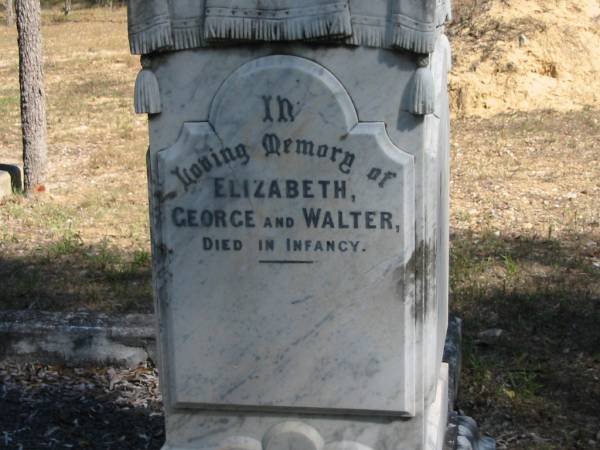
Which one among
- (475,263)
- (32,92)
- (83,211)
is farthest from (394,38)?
(32,92)

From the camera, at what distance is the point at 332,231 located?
10.1ft

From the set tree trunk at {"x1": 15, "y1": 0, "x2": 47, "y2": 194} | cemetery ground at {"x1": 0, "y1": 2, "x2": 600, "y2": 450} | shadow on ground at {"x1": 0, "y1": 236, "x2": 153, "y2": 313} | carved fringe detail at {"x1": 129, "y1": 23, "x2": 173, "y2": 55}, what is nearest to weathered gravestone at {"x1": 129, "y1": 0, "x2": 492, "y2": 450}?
carved fringe detail at {"x1": 129, "y1": 23, "x2": 173, "y2": 55}

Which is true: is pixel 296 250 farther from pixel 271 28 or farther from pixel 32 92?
pixel 32 92

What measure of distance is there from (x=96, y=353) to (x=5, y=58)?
1733 centimetres

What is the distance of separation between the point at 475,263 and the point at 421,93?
10.6ft

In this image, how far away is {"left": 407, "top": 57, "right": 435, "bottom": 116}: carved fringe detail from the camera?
294 centimetres

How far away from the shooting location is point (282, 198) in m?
3.10

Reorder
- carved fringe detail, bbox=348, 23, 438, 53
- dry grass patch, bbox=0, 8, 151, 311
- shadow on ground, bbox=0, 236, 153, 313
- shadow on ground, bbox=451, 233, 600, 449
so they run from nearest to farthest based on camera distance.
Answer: carved fringe detail, bbox=348, 23, 438, 53 → shadow on ground, bbox=451, 233, 600, 449 → shadow on ground, bbox=0, 236, 153, 313 → dry grass patch, bbox=0, 8, 151, 311

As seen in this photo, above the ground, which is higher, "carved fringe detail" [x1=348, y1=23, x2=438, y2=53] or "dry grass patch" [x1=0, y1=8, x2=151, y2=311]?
"carved fringe detail" [x1=348, y1=23, x2=438, y2=53]

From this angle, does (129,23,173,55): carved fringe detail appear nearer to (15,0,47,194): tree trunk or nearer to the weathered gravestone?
the weathered gravestone

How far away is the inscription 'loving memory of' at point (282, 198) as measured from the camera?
3.04 m

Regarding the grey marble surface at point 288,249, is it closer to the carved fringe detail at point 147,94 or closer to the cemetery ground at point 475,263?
the carved fringe detail at point 147,94

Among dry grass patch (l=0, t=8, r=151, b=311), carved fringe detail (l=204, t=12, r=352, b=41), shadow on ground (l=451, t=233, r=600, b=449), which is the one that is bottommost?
shadow on ground (l=451, t=233, r=600, b=449)

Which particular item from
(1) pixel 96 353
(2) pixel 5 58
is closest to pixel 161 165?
(1) pixel 96 353
